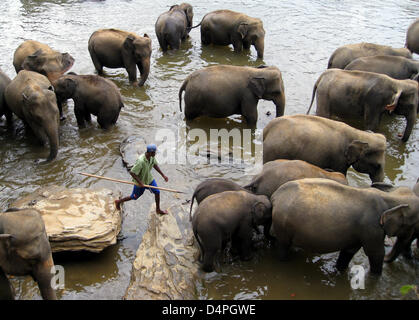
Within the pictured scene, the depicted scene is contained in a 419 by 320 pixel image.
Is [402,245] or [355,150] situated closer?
[402,245]

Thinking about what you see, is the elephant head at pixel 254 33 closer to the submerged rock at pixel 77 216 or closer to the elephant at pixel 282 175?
the elephant at pixel 282 175

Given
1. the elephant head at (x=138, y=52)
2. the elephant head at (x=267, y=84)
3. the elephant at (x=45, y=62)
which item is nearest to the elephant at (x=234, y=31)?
the elephant head at (x=138, y=52)

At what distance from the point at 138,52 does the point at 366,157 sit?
5237 mm

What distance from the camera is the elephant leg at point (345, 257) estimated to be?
4.61m

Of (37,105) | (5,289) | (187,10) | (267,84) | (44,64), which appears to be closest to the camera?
(5,289)

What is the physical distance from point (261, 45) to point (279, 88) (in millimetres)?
3703

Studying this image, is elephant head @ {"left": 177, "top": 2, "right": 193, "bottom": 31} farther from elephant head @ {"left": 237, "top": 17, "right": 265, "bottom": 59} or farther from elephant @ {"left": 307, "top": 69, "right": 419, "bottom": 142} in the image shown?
elephant @ {"left": 307, "top": 69, "right": 419, "bottom": 142}

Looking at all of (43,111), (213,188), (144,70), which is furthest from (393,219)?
(144,70)

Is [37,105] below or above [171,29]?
below

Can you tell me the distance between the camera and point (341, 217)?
444 cm

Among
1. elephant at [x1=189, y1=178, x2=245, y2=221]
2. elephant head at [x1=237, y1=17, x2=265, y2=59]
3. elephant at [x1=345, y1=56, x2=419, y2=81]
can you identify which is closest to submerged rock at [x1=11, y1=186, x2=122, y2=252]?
elephant at [x1=189, y1=178, x2=245, y2=221]

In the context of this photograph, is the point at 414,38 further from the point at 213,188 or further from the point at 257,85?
the point at 213,188

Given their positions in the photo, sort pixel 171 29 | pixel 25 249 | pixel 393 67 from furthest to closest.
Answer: pixel 171 29, pixel 393 67, pixel 25 249
